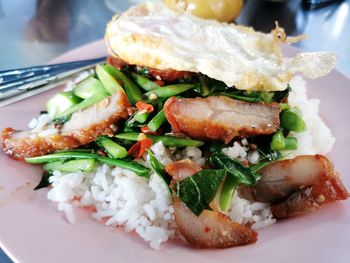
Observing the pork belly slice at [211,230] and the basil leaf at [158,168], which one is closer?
the pork belly slice at [211,230]

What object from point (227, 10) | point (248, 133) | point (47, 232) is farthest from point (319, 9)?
point (47, 232)

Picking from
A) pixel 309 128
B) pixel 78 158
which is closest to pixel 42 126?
pixel 78 158

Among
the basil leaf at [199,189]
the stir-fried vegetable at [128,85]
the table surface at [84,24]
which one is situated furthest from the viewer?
the table surface at [84,24]

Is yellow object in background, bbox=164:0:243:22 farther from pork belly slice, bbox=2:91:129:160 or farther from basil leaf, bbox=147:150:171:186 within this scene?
basil leaf, bbox=147:150:171:186

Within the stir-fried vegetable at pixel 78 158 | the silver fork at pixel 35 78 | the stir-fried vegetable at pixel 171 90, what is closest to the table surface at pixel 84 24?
the silver fork at pixel 35 78

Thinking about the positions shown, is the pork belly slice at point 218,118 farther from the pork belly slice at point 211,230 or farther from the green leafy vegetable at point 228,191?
the pork belly slice at point 211,230

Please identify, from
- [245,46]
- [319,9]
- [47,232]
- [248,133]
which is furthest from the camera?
[319,9]

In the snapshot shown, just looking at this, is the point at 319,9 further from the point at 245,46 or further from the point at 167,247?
the point at 167,247
